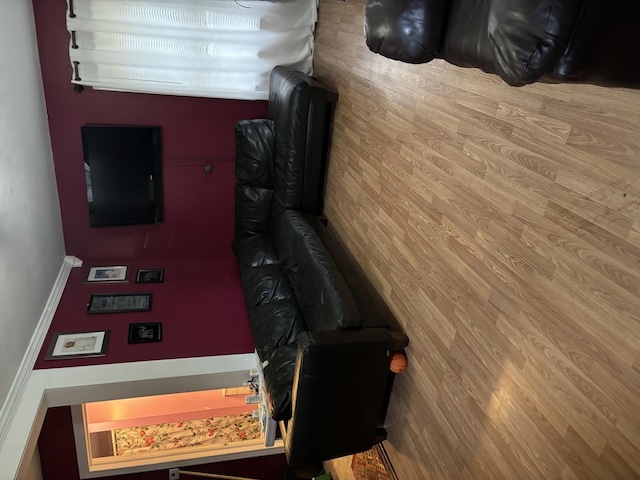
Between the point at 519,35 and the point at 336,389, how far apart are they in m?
1.83

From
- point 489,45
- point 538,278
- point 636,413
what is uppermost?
point 489,45

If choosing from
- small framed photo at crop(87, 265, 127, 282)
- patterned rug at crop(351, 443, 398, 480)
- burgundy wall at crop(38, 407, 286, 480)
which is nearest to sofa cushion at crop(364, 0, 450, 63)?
patterned rug at crop(351, 443, 398, 480)

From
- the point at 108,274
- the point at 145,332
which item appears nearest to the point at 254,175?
the point at 145,332

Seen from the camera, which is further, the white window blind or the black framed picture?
the black framed picture

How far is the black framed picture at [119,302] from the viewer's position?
3840 millimetres

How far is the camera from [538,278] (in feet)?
5.23

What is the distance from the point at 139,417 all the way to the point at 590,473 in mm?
4002

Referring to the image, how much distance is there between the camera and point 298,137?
3.48 metres

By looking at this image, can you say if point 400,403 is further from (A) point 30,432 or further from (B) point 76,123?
(B) point 76,123

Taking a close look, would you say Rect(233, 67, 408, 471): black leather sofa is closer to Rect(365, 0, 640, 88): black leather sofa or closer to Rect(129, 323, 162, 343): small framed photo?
Rect(129, 323, 162, 343): small framed photo

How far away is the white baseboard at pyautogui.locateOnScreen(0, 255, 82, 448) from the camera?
289 centimetres

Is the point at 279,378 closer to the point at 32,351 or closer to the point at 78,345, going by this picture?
the point at 78,345

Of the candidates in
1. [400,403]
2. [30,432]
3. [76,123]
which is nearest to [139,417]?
[30,432]

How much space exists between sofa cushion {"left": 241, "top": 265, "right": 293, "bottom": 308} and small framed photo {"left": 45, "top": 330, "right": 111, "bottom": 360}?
3.51 ft
